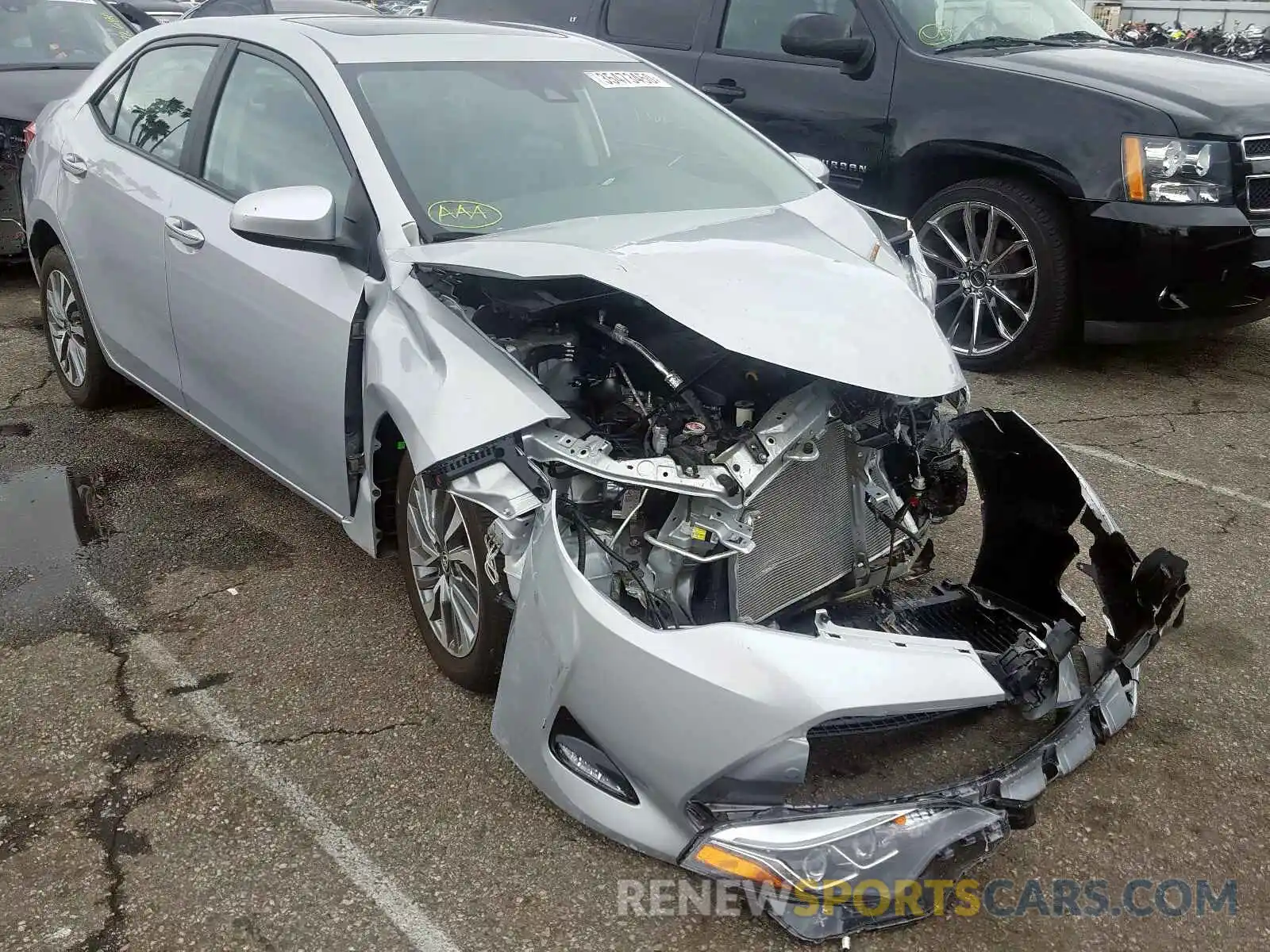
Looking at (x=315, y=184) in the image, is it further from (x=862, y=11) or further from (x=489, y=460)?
(x=862, y=11)

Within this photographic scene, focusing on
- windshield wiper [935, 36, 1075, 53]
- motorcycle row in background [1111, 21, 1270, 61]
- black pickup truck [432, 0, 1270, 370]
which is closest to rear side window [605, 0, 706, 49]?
black pickup truck [432, 0, 1270, 370]

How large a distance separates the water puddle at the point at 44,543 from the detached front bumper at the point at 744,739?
1823 millimetres

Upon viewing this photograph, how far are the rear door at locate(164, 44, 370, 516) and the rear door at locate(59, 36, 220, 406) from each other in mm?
147

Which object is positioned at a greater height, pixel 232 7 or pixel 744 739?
pixel 232 7

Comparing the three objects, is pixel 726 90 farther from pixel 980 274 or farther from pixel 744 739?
pixel 744 739

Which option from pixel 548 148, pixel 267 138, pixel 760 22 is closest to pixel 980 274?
pixel 760 22

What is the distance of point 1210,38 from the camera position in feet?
63.1

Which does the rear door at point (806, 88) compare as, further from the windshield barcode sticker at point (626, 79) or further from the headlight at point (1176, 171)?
the windshield barcode sticker at point (626, 79)

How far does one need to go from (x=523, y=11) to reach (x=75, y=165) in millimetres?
3585

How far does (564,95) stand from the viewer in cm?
372

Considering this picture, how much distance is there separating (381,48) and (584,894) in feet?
8.51

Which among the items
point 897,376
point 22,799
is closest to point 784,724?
point 897,376

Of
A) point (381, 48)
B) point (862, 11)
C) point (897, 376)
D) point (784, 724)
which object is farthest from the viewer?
point (862, 11)

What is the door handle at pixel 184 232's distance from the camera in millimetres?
3717
